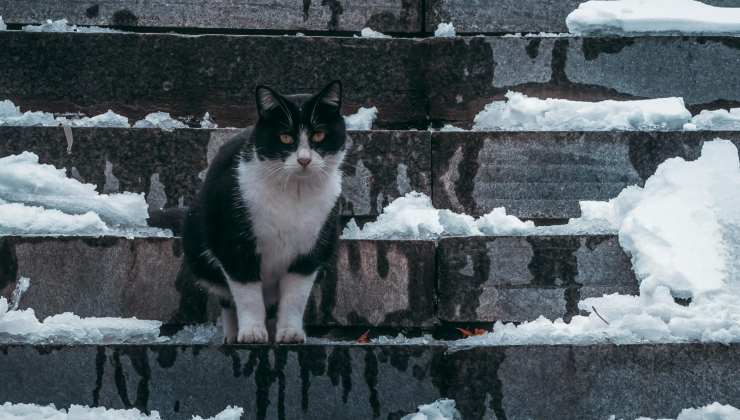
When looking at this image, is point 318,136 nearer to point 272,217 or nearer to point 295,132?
point 295,132

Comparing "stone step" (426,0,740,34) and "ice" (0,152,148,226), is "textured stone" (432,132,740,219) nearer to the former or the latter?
"stone step" (426,0,740,34)

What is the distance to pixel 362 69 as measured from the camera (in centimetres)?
425

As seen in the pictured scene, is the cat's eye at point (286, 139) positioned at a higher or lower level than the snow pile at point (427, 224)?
higher

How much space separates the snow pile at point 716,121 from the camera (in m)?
3.99

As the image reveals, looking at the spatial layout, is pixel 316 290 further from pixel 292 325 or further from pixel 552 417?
pixel 552 417

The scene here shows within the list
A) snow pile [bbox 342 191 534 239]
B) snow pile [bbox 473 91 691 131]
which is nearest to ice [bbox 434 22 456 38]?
snow pile [bbox 473 91 691 131]

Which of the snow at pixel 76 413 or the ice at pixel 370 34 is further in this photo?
the ice at pixel 370 34

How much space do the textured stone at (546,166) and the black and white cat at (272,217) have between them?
0.62 meters

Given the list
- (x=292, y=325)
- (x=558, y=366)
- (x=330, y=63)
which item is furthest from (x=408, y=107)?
(x=558, y=366)

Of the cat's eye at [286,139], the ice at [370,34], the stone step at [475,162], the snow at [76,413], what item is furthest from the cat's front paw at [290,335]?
the ice at [370,34]

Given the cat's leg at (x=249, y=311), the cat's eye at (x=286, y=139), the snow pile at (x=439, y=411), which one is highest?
the cat's eye at (x=286, y=139)

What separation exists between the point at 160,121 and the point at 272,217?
1.03m

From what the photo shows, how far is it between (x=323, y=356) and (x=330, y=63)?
64.2 inches

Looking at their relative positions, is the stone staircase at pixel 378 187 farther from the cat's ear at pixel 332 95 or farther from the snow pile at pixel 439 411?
the cat's ear at pixel 332 95
